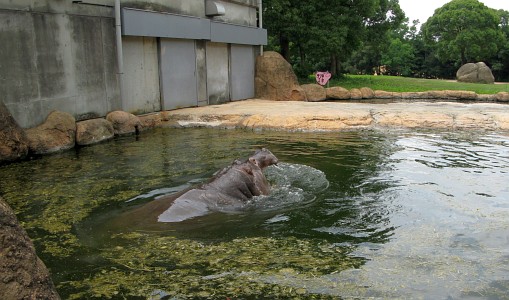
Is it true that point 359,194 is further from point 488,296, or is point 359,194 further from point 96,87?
point 96,87

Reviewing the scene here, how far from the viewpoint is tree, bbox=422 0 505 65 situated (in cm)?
4072

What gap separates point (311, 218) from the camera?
21.0ft

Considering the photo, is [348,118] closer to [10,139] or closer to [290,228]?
[10,139]

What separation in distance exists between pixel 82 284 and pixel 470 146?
893 centimetres

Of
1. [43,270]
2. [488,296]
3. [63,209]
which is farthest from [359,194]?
[43,270]

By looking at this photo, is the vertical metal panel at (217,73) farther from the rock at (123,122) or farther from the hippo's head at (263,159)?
the hippo's head at (263,159)

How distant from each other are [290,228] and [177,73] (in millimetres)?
11614

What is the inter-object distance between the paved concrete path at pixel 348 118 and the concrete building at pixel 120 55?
149cm

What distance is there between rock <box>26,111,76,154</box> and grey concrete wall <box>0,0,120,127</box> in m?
0.39

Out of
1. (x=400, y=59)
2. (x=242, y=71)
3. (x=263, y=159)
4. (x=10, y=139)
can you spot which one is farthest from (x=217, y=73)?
(x=400, y=59)

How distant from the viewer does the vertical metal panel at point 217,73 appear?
18531 mm

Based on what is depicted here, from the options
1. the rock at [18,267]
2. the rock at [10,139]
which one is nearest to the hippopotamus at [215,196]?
the rock at [18,267]

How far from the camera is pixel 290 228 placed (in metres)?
6.04

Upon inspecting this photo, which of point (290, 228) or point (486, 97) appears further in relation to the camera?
point (486, 97)
